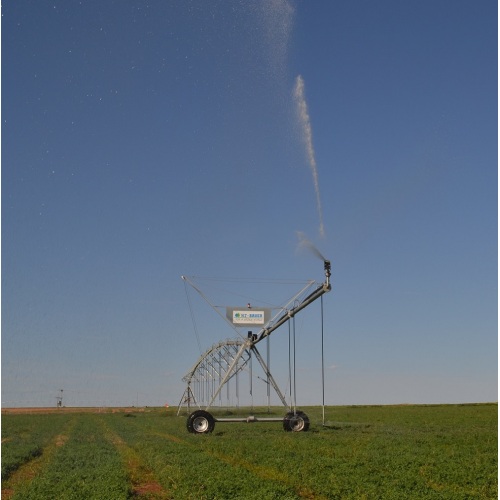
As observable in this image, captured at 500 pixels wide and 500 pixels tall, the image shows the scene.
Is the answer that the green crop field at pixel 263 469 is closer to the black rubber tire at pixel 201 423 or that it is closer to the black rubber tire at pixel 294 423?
the black rubber tire at pixel 201 423

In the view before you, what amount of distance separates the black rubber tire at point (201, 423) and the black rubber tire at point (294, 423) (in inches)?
167

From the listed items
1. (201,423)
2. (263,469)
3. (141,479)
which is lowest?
(201,423)

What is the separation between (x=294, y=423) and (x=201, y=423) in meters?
5.38

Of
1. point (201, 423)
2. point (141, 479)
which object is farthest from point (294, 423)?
point (141, 479)

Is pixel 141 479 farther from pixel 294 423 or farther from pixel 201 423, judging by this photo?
pixel 294 423

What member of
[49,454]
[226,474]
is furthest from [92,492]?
[49,454]

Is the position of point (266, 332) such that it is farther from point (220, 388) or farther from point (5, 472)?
point (5, 472)

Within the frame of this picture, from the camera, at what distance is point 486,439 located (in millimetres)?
35094

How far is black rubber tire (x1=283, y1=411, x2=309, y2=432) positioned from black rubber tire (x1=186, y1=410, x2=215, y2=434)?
13.9 ft

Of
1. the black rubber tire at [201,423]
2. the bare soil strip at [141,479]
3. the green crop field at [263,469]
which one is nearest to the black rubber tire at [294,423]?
the black rubber tire at [201,423]

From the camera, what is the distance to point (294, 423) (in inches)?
1580

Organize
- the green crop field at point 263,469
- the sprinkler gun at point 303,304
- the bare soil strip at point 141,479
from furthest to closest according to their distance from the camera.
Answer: the sprinkler gun at point 303,304
the bare soil strip at point 141,479
the green crop field at point 263,469

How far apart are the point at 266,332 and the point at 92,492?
23.4m

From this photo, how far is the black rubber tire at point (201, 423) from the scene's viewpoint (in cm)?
3884
